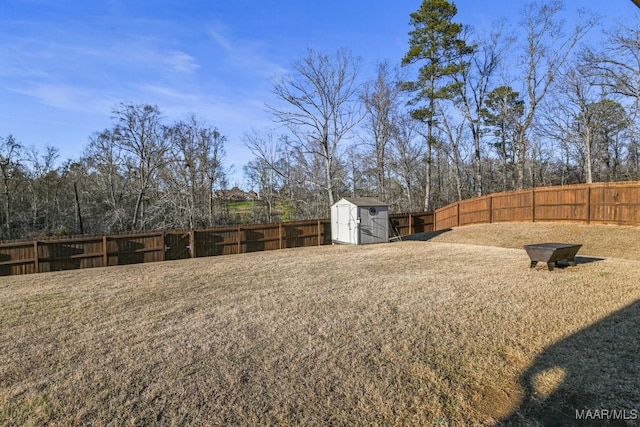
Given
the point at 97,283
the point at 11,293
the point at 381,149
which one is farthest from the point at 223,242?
the point at 381,149

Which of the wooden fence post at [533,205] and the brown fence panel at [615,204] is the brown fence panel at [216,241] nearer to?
the wooden fence post at [533,205]

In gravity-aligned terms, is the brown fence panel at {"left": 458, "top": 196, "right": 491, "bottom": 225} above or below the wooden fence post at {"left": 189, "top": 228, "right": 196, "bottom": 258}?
above

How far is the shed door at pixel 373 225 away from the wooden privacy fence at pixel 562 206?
6019 mm

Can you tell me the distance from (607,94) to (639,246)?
580 inches

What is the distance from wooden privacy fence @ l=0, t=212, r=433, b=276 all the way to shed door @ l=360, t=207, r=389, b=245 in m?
1.94

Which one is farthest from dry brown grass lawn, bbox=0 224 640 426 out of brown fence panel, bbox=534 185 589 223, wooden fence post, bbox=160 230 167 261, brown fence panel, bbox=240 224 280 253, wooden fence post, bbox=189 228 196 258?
brown fence panel, bbox=534 185 589 223

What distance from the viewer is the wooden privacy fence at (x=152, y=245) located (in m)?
10.7

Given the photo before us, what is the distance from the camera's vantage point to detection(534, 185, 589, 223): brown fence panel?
13164mm

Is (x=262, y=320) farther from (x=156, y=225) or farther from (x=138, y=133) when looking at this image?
(x=138, y=133)

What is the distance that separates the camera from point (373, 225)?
15.3 meters

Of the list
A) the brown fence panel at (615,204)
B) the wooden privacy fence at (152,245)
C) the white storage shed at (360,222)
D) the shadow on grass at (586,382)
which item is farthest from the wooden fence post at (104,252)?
the brown fence panel at (615,204)

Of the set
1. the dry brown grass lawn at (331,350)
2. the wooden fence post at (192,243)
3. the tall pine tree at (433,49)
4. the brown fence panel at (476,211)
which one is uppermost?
the tall pine tree at (433,49)

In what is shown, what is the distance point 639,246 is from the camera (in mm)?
9734

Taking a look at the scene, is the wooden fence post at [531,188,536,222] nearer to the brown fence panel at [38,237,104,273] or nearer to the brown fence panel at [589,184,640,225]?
the brown fence panel at [589,184,640,225]
